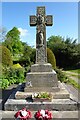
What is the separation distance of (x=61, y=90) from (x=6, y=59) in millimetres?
13175

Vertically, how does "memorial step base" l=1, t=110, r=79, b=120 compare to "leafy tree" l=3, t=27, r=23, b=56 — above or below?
below

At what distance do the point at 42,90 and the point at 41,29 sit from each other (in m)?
2.49

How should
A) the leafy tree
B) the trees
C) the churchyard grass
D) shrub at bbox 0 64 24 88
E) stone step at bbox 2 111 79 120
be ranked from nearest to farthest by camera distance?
stone step at bbox 2 111 79 120, the churchyard grass, shrub at bbox 0 64 24 88, the trees, the leafy tree

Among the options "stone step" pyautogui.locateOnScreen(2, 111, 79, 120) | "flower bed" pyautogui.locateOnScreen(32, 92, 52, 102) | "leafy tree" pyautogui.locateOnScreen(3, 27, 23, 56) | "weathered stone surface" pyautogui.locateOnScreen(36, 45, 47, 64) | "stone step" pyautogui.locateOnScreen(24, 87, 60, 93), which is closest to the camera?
"stone step" pyautogui.locateOnScreen(2, 111, 79, 120)

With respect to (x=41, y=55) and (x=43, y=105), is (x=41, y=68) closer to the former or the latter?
(x=41, y=55)

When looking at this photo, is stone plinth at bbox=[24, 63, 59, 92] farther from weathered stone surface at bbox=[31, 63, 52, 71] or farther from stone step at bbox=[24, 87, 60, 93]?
weathered stone surface at bbox=[31, 63, 52, 71]

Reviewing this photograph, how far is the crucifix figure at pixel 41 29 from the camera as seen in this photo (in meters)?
8.62

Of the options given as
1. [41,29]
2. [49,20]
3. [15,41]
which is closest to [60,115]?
[41,29]

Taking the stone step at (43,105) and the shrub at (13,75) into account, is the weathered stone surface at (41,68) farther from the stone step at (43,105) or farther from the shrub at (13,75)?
the shrub at (13,75)

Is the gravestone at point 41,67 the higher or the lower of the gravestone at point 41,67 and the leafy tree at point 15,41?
the lower

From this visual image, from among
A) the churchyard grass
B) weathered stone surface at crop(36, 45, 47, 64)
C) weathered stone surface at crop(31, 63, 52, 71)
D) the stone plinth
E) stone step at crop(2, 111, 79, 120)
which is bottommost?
stone step at crop(2, 111, 79, 120)

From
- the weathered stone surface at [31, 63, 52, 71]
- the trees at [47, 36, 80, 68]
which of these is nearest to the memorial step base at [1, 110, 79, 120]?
the weathered stone surface at [31, 63, 52, 71]

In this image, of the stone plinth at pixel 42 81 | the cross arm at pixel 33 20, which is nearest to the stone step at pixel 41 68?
the stone plinth at pixel 42 81

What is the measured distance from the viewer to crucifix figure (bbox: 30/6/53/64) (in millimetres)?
8617
